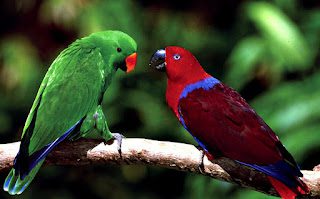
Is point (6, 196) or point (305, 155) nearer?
point (305, 155)

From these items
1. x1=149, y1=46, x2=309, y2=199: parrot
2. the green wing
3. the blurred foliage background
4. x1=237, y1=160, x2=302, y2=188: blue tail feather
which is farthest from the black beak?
the blurred foliage background

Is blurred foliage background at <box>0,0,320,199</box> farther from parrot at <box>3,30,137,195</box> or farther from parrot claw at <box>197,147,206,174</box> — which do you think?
parrot at <box>3,30,137,195</box>

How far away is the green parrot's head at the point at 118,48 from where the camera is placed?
1396 mm

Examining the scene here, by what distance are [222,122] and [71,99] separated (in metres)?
0.32

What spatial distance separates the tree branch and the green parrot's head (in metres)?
0.18

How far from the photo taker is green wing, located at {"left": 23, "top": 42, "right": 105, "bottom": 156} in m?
1.31

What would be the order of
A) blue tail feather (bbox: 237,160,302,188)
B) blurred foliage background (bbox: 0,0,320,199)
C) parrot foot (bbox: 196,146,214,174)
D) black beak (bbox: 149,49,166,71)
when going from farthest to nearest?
blurred foliage background (bbox: 0,0,320,199) < parrot foot (bbox: 196,146,214,174) < black beak (bbox: 149,49,166,71) < blue tail feather (bbox: 237,160,302,188)

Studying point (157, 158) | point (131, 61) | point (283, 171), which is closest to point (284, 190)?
point (283, 171)

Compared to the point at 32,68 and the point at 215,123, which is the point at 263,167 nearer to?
the point at 215,123

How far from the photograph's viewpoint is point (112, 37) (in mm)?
1430

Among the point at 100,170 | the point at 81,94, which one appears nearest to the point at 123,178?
the point at 100,170

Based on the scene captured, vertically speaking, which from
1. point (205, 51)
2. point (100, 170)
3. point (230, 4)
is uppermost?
point (230, 4)

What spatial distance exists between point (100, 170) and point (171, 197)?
0.38 m

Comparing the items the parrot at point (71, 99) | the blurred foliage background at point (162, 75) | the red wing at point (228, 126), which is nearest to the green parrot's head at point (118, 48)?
the parrot at point (71, 99)
